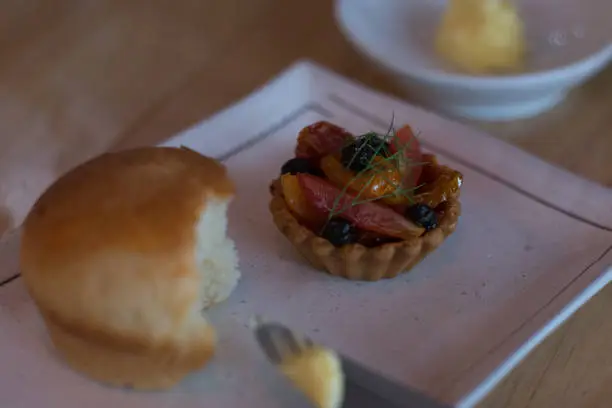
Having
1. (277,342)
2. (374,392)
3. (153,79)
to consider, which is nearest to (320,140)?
(277,342)

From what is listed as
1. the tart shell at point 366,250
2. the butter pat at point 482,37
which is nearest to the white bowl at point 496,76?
the butter pat at point 482,37

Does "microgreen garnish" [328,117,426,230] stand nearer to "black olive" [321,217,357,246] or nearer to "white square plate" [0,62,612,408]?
"black olive" [321,217,357,246]

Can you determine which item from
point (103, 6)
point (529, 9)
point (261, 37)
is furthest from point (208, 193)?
point (103, 6)

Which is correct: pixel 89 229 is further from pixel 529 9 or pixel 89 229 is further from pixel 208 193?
pixel 529 9

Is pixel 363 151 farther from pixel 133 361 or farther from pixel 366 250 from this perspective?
pixel 133 361

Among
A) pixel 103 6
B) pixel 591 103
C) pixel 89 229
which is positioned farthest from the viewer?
pixel 103 6

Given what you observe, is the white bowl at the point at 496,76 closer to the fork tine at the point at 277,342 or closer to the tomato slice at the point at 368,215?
the tomato slice at the point at 368,215

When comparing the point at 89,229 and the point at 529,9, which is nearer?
the point at 89,229

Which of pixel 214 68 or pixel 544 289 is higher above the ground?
pixel 214 68
